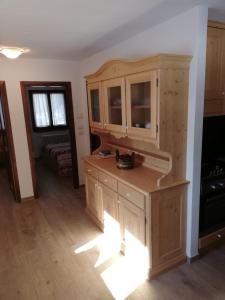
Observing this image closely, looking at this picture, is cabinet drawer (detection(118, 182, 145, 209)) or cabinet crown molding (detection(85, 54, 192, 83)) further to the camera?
cabinet drawer (detection(118, 182, 145, 209))

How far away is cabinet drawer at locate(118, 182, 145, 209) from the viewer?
79.4 inches

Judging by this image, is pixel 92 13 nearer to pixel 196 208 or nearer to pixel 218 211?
pixel 196 208

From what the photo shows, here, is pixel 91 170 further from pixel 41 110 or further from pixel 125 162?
pixel 41 110

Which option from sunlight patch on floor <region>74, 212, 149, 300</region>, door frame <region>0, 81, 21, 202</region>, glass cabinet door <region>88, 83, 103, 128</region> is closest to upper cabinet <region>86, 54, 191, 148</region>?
glass cabinet door <region>88, 83, 103, 128</region>

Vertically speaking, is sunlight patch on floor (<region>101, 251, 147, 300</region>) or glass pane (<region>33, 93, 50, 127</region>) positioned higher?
glass pane (<region>33, 93, 50, 127</region>)

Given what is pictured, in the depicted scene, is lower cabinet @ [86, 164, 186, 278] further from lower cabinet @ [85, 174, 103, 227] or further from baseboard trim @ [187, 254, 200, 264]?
lower cabinet @ [85, 174, 103, 227]

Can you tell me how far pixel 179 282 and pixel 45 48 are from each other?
3091mm

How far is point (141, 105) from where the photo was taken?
210cm

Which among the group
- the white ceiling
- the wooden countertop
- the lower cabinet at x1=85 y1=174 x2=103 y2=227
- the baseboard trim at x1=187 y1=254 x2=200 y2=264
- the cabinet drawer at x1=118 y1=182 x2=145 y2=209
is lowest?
the baseboard trim at x1=187 y1=254 x2=200 y2=264

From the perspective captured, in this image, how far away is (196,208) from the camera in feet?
7.17

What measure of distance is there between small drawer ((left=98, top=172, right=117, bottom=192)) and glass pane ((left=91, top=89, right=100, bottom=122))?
73 cm

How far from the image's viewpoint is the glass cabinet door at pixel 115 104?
228 cm

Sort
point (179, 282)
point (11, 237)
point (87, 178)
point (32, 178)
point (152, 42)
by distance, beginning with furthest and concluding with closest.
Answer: point (32, 178) < point (87, 178) < point (11, 237) < point (152, 42) < point (179, 282)

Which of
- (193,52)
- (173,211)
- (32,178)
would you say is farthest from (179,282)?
(32,178)
